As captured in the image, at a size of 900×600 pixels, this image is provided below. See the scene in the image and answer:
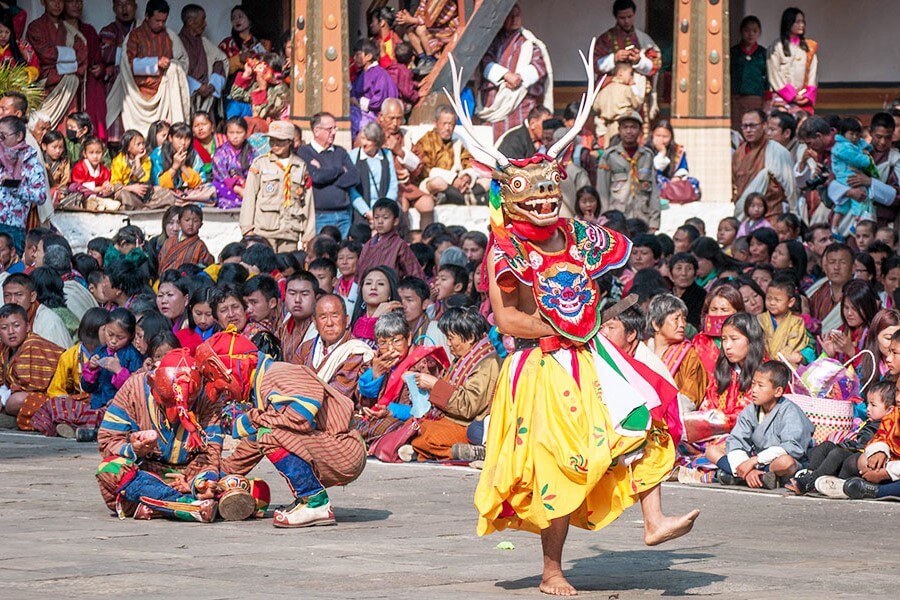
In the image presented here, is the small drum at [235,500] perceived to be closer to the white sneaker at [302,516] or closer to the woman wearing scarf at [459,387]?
the white sneaker at [302,516]

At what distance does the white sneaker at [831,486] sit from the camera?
937 centimetres

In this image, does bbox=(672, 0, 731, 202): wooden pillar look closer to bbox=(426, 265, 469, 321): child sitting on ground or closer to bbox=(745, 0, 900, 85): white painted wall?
bbox=(745, 0, 900, 85): white painted wall

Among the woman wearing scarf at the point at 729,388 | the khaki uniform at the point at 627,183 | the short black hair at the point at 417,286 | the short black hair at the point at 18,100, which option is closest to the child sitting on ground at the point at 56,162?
the short black hair at the point at 18,100

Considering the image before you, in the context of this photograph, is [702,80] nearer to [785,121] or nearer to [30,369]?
[785,121]

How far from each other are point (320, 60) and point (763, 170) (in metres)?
4.42

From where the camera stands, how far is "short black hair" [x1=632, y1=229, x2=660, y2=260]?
13234mm

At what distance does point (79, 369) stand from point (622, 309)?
14.5 feet

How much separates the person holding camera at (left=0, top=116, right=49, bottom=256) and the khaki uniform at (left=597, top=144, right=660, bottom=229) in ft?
15.1

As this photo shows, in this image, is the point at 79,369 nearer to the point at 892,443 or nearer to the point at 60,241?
the point at 60,241

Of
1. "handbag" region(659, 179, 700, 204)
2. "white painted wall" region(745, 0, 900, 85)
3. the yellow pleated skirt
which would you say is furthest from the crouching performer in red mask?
"white painted wall" region(745, 0, 900, 85)

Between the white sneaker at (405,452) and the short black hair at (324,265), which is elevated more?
the short black hair at (324,265)

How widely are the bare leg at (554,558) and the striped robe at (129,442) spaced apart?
2355mm

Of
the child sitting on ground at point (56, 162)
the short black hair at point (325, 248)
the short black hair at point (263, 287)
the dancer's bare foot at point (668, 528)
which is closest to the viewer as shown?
the dancer's bare foot at point (668, 528)

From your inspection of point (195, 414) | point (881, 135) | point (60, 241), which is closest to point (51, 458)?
point (195, 414)
